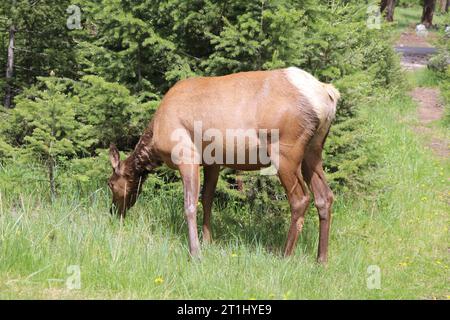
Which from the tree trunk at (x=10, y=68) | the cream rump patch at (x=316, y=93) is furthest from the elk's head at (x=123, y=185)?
the tree trunk at (x=10, y=68)

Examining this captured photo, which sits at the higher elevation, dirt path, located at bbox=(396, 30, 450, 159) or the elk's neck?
the elk's neck

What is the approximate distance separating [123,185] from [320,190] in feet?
7.63

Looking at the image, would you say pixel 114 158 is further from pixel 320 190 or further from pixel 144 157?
pixel 320 190

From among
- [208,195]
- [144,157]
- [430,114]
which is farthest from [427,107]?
[144,157]

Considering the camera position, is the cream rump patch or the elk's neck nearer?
the cream rump patch

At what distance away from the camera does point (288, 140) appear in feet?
21.9

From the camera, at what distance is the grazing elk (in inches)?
263

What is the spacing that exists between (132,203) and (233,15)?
112 inches

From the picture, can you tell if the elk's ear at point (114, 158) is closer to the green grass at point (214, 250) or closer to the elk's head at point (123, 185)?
the elk's head at point (123, 185)

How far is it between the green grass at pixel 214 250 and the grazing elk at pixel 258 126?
47cm

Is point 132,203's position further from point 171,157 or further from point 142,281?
point 142,281

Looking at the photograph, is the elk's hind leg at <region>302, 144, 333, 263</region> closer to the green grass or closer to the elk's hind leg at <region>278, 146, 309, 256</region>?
the green grass

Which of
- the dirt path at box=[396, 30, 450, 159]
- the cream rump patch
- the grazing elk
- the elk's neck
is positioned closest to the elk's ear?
the elk's neck

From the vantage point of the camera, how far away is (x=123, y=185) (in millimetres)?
7844
